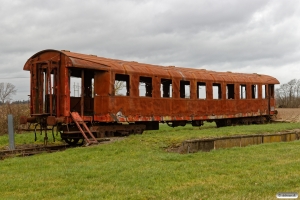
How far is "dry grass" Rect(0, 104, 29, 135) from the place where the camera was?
22.7 m

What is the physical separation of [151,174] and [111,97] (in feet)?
25.9

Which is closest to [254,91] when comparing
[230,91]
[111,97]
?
[230,91]

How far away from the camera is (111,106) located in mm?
15195

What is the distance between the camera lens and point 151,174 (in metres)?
7.66

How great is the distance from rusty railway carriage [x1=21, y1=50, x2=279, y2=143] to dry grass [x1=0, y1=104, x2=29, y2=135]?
732 centimetres

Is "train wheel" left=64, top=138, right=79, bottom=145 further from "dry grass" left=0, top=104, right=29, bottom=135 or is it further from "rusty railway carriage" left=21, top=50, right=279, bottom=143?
"dry grass" left=0, top=104, right=29, bottom=135

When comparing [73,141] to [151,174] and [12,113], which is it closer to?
[151,174]

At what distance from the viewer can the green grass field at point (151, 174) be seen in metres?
6.27

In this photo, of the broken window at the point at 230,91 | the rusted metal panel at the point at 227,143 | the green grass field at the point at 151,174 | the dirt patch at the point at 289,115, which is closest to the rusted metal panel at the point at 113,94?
the broken window at the point at 230,91

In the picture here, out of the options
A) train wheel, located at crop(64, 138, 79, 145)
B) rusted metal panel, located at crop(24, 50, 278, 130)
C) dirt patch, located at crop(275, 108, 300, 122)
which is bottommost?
train wheel, located at crop(64, 138, 79, 145)

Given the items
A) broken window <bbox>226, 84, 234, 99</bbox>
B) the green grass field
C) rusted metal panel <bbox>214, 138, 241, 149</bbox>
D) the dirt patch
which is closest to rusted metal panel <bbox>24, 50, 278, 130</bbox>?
broken window <bbox>226, 84, 234, 99</bbox>

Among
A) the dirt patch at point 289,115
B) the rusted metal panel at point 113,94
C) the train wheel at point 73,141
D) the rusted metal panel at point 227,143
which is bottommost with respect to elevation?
the train wheel at point 73,141

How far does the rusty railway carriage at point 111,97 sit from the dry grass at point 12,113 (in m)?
7.32

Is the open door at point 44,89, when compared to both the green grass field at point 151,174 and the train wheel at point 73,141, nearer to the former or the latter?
the train wheel at point 73,141
